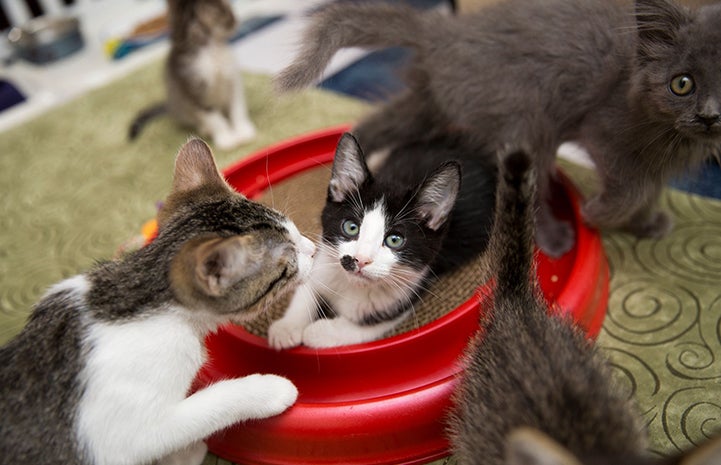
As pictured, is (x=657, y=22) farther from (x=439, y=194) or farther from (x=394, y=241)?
(x=394, y=241)

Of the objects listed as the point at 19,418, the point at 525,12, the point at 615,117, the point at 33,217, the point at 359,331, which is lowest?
the point at 33,217

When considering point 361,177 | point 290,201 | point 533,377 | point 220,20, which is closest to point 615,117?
point 361,177

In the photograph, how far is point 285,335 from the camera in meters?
1.28

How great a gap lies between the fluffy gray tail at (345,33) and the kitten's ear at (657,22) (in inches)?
22.0

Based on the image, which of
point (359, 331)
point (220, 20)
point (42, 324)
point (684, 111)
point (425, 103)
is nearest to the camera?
point (42, 324)

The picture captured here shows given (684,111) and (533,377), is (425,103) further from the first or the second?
(533,377)

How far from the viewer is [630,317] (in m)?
1.44

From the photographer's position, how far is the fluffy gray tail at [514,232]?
3.10 ft

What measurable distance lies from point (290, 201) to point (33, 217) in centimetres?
114

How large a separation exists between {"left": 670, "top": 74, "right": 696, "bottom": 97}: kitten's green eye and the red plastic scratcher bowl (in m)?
0.43

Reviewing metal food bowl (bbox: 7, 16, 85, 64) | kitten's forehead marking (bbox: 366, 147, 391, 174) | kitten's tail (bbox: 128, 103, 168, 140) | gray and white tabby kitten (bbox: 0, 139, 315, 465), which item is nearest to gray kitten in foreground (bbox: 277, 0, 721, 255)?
kitten's forehead marking (bbox: 366, 147, 391, 174)

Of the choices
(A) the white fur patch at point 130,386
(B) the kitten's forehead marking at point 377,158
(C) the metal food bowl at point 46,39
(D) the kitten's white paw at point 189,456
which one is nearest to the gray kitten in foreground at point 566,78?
(B) the kitten's forehead marking at point 377,158

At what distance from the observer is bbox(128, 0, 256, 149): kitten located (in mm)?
2250

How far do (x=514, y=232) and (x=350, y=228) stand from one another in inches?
14.9
